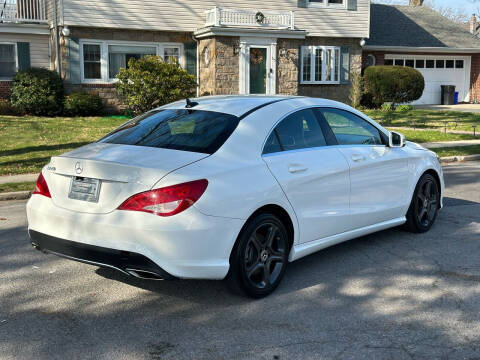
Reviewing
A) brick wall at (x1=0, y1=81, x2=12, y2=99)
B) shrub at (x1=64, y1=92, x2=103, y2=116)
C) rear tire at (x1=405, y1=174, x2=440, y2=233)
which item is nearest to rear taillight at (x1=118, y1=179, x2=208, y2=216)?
rear tire at (x1=405, y1=174, x2=440, y2=233)

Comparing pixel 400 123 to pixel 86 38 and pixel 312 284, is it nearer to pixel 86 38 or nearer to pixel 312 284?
pixel 86 38

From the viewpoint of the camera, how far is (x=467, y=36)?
1361 inches

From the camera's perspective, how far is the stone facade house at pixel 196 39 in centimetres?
2269

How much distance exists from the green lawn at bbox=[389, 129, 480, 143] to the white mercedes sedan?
1104 centimetres

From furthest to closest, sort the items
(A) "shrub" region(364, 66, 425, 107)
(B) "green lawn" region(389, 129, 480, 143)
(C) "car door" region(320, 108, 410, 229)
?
1. (A) "shrub" region(364, 66, 425, 107)
2. (B) "green lawn" region(389, 129, 480, 143)
3. (C) "car door" region(320, 108, 410, 229)

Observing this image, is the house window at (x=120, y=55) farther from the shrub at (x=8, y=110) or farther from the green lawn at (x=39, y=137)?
the shrub at (x=8, y=110)

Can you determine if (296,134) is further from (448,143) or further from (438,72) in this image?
(438,72)

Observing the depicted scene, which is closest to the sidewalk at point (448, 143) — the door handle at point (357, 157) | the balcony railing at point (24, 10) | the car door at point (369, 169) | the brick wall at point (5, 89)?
the car door at point (369, 169)

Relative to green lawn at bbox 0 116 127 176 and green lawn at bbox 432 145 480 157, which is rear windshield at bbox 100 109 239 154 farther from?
green lawn at bbox 432 145 480 157

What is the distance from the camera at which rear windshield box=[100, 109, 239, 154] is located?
4.98m

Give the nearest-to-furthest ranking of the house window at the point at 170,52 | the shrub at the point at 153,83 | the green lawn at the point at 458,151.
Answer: the green lawn at the point at 458,151, the shrub at the point at 153,83, the house window at the point at 170,52

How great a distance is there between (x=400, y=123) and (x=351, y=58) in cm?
734

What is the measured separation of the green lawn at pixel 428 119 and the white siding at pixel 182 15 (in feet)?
15.1

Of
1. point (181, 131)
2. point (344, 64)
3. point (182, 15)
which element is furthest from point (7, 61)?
point (181, 131)
